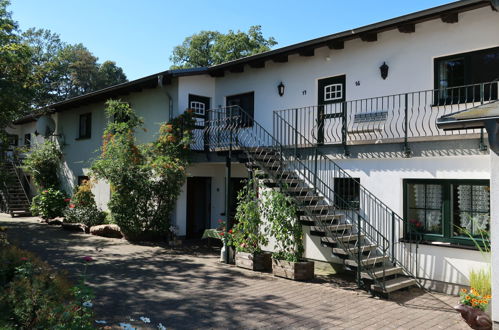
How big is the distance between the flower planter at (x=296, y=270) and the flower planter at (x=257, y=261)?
0.57 metres

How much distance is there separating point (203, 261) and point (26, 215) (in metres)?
13.9

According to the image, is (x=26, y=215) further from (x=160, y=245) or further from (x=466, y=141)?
(x=466, y=141)

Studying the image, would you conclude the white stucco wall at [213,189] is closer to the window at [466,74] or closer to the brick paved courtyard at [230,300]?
the brick paved courtyard at [230,300]

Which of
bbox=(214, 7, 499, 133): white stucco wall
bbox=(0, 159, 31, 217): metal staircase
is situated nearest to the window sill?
bbox=(214, 7, 499, 133): white stucco wall

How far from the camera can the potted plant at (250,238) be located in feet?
30.8

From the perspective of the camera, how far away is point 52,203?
17562 mm

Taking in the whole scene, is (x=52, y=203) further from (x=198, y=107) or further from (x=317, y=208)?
(x=317, y=208)

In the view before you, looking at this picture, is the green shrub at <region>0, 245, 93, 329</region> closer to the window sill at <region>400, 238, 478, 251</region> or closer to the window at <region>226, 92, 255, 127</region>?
the window sill at <region>400, 238, 478, 251</region>

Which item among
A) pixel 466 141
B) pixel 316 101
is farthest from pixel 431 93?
pixel 316 101

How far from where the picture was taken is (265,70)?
1229 centimetres

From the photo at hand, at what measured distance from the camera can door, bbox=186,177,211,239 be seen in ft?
46.1

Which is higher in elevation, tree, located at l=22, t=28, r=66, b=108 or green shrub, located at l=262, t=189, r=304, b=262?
tree, located at l=22, t=28, r=66, b=108

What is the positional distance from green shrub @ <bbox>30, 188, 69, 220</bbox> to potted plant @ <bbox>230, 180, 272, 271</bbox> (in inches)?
428

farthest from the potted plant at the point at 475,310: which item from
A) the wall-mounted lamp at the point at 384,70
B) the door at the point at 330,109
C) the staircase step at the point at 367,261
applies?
the wall-mounted lamp at the point at 384,70
